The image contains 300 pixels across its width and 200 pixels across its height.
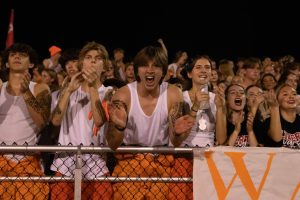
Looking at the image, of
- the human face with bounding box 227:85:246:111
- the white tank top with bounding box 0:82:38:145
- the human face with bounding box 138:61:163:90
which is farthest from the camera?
the human face with bounding box 227:85:246:111

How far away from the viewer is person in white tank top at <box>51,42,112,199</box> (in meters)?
5.49

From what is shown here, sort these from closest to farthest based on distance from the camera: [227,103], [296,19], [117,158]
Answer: [117,158]
[227,103]
[296,19]

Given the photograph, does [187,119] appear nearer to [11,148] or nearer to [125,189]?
[125,189]

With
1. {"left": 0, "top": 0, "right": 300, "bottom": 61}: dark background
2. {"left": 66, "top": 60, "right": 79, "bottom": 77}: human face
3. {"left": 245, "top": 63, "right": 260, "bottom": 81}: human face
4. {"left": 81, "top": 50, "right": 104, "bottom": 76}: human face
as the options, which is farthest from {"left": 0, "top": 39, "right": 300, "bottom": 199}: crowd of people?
{"left": 0, "top": 0, "right": 300, "bottom": 61}: dark background

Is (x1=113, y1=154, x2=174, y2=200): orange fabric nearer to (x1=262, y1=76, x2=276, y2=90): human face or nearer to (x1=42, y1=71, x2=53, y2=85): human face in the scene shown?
A: (x1=42, y1=71, x2=53, y2=85): human face

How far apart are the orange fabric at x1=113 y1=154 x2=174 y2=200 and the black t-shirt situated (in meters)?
1.39

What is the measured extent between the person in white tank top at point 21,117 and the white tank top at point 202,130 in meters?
1.39

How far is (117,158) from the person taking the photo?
5656mm

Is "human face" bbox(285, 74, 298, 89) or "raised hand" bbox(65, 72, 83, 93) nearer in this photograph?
"raised hand" bbox(65, 72, 83, 93)

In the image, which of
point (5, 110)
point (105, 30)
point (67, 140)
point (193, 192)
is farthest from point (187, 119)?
point (105, 30)

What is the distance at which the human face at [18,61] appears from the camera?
599cm

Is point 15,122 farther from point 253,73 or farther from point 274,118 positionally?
point 253,73

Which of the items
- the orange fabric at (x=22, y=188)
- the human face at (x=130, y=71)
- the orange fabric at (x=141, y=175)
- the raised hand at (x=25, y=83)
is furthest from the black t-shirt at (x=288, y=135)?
the human face at (x=130, y=71)

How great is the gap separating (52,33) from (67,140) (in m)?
12.9
